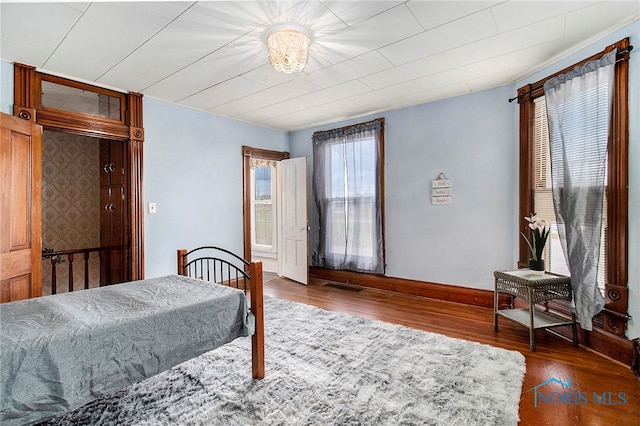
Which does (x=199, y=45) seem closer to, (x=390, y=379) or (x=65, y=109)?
(x=65, y=109)

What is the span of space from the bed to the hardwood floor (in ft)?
5.99

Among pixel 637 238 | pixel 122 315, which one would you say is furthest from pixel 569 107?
pixel 122 315

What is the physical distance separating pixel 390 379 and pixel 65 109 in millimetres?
3921

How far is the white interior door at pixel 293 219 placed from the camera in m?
5.07

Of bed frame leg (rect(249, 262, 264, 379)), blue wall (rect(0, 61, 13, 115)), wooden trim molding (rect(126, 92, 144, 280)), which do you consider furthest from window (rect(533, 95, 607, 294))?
blue wall (rect(0, 61, 13, 115))

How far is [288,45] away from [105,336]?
2.18 meters

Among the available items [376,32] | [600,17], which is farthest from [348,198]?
[600,17]

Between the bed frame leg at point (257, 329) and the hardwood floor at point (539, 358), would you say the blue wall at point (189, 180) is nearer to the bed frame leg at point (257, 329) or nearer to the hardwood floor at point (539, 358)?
the hardwood floor at point (539, 358)

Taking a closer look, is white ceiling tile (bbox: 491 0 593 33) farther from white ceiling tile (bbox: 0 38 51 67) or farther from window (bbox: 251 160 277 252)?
window (bbox: 251 160 277 252)

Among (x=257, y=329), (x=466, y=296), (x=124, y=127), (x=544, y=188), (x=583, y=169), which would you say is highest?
(x=124, y=127)

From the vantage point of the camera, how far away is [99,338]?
4.83 feet

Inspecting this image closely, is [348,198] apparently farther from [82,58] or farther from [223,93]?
[82,58]

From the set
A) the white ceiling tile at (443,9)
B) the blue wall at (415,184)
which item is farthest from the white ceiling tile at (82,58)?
the white ceiling tile at (443,9)

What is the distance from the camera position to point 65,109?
3.17m
